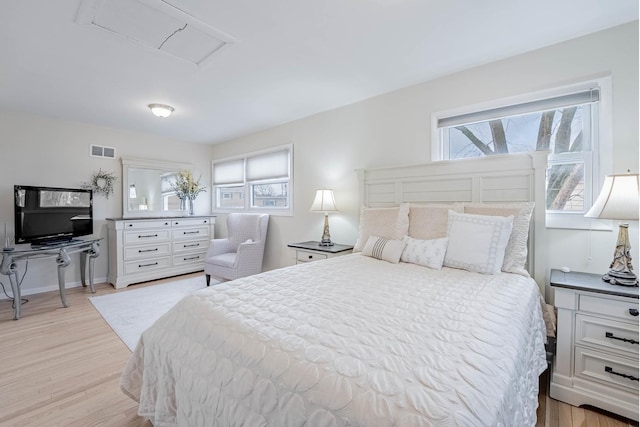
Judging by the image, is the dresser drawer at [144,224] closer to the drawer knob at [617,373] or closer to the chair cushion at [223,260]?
the chair cushion at [223,260]

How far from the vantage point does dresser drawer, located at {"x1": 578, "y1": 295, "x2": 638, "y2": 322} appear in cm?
155

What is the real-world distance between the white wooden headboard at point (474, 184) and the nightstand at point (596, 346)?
36 centimetres

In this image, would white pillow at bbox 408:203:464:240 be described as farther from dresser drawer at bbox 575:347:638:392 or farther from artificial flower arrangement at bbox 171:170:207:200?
artificial flower arrangement at bbox 171:170:207:200

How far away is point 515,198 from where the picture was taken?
2189 millimetres

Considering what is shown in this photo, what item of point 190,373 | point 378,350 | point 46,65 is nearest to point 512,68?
point 378,350

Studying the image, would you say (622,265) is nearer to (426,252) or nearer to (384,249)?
(426,252)

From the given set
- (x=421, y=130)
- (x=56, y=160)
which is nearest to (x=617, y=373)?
(x=421, y=130)

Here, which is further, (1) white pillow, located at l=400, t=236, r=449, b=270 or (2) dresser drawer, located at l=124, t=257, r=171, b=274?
(2) dresser drawer, located at l=124, t=257, r=171, b=274

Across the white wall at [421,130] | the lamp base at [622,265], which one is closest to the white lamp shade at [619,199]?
the lamp base at [622,265]

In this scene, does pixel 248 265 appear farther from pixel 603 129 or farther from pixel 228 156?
pixel 603 129

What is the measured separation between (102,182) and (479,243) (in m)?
5.10

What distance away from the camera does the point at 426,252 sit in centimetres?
214

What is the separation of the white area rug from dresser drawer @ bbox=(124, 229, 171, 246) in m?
0.70

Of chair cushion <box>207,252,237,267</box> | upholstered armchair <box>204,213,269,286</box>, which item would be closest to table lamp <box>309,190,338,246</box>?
upholstered armchair <box>204,213,269,286</box>
